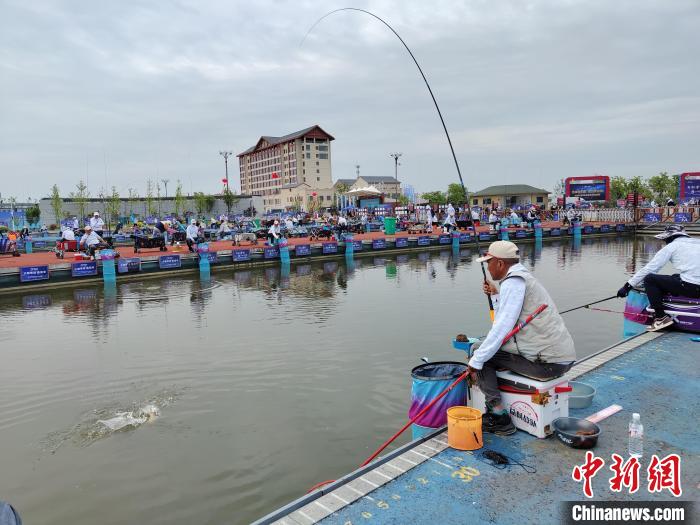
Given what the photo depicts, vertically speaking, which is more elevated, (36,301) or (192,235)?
(192,235)

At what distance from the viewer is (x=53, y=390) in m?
7.20

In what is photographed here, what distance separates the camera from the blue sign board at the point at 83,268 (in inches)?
664

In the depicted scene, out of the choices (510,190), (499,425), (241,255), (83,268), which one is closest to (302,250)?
(241,255)

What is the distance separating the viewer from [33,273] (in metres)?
16.1

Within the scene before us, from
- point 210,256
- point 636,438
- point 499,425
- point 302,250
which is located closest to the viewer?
point 636,438

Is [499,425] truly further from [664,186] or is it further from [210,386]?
[664,186]

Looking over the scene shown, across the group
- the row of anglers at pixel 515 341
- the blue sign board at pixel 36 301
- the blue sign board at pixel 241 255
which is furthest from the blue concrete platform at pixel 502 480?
the blue sign board at pixel 241 255

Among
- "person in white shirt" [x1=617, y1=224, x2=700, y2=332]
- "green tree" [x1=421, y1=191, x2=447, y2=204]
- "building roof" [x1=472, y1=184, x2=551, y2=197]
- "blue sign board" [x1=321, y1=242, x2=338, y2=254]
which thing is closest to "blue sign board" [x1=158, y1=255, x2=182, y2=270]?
"blue sign board" [x1=321, y1=242, x2=338, y2=254]

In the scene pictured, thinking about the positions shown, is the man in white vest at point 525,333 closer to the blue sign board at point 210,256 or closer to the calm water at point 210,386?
the calm water at point 210,386

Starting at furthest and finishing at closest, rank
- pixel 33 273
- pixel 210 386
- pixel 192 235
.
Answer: pixel 192 235, pixel 33 273, pixel 210 386

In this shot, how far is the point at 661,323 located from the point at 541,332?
4821 mm

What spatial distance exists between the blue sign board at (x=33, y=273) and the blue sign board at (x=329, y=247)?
11.3m

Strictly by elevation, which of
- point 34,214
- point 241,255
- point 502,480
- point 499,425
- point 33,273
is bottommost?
→ point 502,480

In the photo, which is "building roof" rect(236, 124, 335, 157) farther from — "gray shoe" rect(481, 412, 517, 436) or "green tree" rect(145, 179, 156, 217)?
"gray shoe" rect(481, 412, 517, 436)
